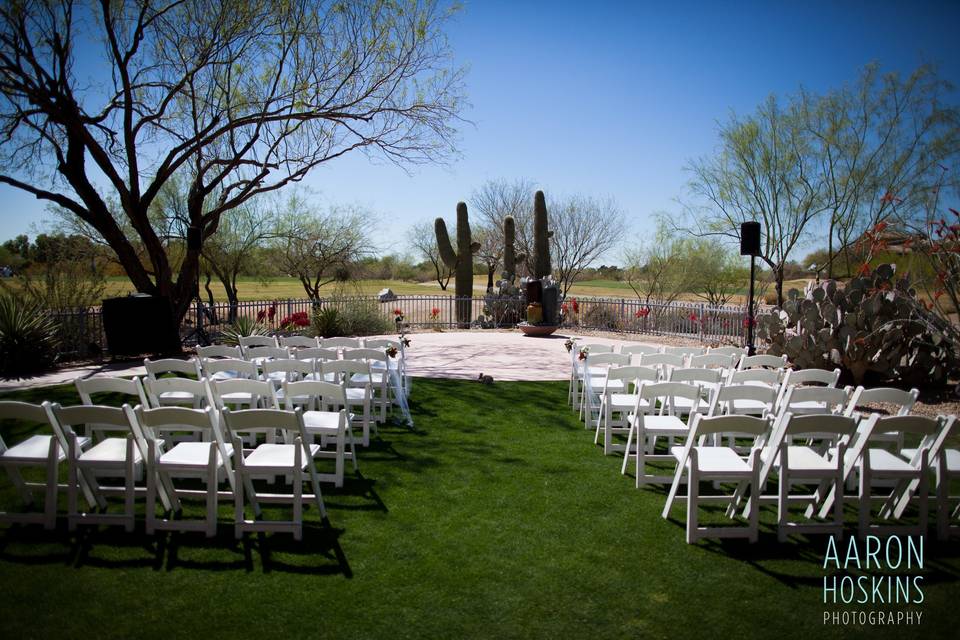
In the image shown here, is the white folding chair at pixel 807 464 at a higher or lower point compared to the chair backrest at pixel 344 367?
lower

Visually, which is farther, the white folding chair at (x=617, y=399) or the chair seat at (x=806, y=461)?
the white folding chair at (x=617, y=399)

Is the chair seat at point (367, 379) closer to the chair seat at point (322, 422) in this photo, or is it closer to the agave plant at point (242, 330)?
the chair seat at point (322, 422)

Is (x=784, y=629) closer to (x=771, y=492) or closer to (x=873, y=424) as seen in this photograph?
(x=873, y=424)

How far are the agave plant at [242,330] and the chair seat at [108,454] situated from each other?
9.18 m

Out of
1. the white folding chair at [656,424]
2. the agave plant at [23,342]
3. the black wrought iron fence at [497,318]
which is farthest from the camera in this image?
the black wrought iron fence at [497,318]

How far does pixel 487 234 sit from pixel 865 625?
Result: 107ft

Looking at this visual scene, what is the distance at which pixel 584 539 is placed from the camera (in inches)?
166

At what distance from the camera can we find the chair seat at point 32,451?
13.9 ft

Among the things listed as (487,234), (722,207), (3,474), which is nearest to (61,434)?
(3,474)

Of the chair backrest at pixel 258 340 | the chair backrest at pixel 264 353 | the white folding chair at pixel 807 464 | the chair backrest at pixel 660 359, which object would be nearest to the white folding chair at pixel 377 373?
the chair backrest at pixel 264 353

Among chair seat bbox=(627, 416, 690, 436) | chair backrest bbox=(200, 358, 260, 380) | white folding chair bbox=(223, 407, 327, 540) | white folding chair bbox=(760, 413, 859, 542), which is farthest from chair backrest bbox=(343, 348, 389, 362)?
white folding chair bbox=(760, 413, 859, 542)

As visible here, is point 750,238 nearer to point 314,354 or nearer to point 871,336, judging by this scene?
point 871,336

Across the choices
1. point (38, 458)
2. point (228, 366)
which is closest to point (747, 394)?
point (228, 366)

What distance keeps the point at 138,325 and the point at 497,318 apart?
37.4ft
